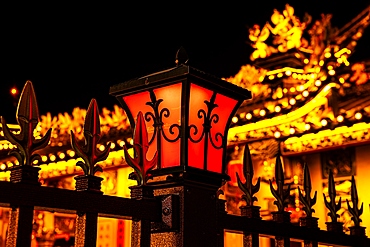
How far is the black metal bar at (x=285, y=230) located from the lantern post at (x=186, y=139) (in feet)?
0.41

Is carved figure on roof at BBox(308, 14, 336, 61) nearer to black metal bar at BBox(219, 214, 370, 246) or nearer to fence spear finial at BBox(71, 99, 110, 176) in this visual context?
black metal bar at BBox(219, 214, 370, 246)

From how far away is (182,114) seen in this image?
2490 mm

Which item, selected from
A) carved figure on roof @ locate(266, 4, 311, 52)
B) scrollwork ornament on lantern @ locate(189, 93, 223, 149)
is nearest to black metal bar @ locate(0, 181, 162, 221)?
scrollwork ornament on lantern @ locate(189, 93, 223, 149)

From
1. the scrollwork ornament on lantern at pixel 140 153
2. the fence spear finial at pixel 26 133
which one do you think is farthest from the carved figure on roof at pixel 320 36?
the fence spear finial at pixel 26 133

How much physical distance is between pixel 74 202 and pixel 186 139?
61 cm

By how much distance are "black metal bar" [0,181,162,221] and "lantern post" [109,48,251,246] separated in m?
0.11

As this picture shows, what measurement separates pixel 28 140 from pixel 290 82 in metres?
5.18

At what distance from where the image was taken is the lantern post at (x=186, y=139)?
2.39m

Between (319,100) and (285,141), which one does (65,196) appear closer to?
(319,100)

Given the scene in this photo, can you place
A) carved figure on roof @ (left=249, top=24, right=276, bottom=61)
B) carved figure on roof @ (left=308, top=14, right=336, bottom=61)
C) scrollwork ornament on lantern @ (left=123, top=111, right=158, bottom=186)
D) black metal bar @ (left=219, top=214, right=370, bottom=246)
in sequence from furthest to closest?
carved figure on roof @ (left=249, top=24, right=276, bottom=61)
carved figure on roof @ (left=308, top=14, right=336, bottom=61)
black metal bar @ (left=219, top=214, right=370, bottom=246)
scrollwork ornament on lantern @ (left=123, top=111, right=158, bottom=186)

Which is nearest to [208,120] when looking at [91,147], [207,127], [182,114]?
[207,127]

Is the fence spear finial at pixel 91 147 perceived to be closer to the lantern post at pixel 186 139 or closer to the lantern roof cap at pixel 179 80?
the lantern post at pixel 186 139

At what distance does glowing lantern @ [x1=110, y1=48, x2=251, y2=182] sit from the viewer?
2482 mm

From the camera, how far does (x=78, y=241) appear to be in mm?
2045
